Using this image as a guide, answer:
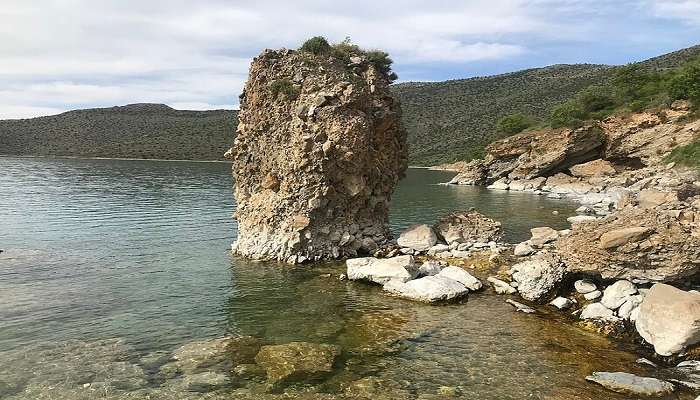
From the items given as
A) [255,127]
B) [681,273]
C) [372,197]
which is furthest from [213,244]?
[681,273]

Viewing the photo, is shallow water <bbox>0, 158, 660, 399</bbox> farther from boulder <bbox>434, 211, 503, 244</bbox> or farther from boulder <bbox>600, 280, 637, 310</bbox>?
boulder <bbox>434, 211, 503, 244</bbox>

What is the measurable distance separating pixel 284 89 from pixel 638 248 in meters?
18.9

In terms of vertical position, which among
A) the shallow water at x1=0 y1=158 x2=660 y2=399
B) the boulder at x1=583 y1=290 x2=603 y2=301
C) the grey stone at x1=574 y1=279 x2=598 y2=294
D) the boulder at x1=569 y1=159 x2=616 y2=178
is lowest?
the shallow water at x1=0 y1=158 x2=660 y2=399

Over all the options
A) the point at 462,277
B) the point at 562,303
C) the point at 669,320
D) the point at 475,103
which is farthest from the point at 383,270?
the point at 475,103

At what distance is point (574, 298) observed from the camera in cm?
1839

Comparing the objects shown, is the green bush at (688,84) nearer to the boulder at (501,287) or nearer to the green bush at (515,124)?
the green bush at (515,124)

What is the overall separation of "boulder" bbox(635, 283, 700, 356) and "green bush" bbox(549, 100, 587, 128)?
64378mm

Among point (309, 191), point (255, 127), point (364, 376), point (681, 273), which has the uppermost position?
point (255, 127)

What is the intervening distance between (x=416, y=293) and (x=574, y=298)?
5.66m

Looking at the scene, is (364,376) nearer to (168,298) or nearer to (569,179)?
(168,298)

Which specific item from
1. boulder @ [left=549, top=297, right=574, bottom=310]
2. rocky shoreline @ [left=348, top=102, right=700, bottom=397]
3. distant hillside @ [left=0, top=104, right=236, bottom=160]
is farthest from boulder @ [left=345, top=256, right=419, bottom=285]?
distant hillside @ [left=0, top=104, right=236, bottom=160]

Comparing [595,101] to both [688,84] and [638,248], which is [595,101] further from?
[638,248]

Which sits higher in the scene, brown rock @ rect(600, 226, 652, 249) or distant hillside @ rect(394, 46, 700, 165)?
distant hillside @ rect(394, 46, 700, 165)

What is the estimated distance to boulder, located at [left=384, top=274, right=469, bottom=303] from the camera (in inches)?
751
